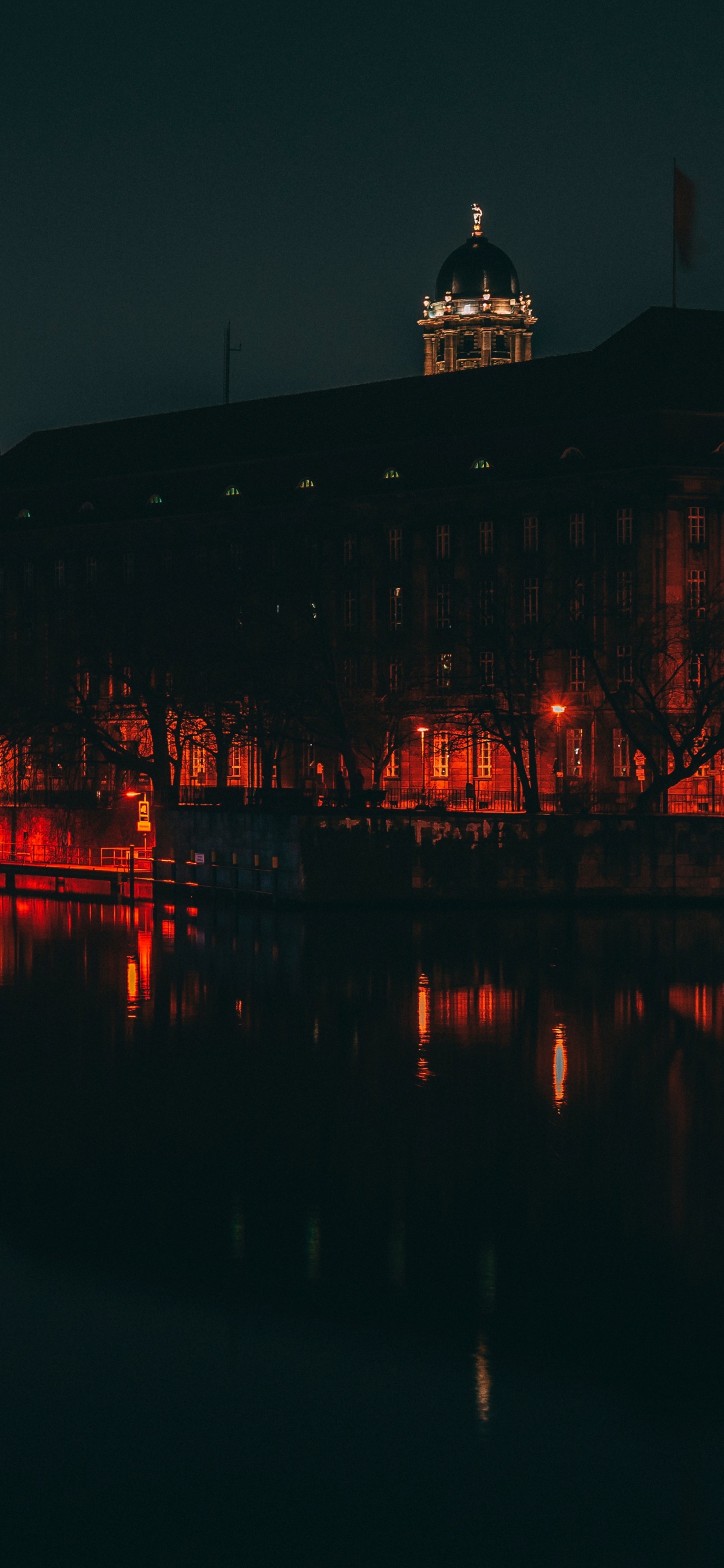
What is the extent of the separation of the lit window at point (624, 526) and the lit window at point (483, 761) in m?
14.1

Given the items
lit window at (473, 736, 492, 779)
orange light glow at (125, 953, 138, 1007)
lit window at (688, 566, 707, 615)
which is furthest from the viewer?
lit window at (473, 736, 492, 779)

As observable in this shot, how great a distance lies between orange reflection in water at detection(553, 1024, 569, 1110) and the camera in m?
25.5

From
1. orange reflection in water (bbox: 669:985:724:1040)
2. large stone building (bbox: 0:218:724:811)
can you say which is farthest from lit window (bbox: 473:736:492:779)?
orange reflection in water (bbox: 669:985:724:1040)

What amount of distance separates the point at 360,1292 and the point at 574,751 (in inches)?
3778

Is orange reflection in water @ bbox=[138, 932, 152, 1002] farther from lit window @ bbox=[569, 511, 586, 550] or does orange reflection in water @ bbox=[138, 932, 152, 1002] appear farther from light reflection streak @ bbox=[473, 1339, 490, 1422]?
lit window @ bbox=[569, 511, 586, 550]

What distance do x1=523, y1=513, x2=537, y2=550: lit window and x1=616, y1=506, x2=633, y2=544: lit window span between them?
5729 mm

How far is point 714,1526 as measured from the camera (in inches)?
463

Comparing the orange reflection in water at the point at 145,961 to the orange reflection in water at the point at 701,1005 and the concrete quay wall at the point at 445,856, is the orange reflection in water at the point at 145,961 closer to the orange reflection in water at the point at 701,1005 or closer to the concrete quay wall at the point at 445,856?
the concrete quay wall at the point at 445,856

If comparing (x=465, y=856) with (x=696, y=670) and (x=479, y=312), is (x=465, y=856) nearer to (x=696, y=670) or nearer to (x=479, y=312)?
(x=696, y=670)

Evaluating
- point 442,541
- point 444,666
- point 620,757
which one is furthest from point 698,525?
point 444,666

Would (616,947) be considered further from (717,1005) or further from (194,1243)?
(194,1243)

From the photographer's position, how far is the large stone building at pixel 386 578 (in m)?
75.6

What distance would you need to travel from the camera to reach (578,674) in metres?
110

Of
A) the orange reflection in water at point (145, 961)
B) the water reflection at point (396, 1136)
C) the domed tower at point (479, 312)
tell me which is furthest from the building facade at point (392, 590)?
the domed tower at point (479, 312)
